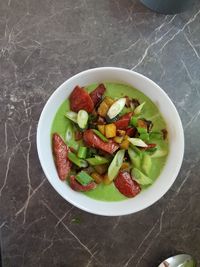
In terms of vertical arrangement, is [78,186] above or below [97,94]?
below

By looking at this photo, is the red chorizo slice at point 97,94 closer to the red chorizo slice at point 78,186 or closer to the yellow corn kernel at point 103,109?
the yellow corn kernel at point 103,109

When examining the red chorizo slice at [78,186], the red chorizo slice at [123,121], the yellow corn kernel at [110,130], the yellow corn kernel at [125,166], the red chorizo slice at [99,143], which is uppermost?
the red chorizo slice at [123,121]

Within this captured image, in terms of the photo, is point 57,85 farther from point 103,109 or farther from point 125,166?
point 125,166

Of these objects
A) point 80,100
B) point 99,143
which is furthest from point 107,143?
point 80,100

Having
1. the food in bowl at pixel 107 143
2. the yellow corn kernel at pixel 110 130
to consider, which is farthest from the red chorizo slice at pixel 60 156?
the yellow corn kernel at pixel 110 130

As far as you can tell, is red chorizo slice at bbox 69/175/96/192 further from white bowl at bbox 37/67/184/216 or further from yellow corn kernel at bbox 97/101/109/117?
yellow corn kernel at bbox 97/101/109/117
